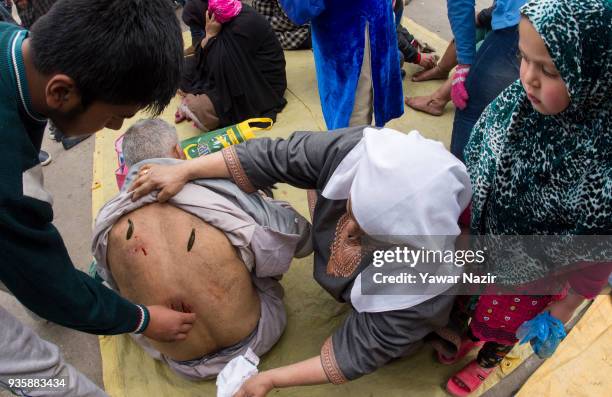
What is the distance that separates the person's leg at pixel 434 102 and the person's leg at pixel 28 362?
7.72 feet

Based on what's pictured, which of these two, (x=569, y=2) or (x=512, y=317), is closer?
(x=569, y=2)

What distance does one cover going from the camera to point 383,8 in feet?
5.65

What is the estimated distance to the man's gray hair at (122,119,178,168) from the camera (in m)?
1.35

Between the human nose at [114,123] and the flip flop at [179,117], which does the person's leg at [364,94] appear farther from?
the flip flop at [179,117]

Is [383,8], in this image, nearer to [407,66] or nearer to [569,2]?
[569,2]

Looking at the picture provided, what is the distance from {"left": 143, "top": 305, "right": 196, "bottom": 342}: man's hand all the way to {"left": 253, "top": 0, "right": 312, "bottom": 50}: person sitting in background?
2568 millimetres

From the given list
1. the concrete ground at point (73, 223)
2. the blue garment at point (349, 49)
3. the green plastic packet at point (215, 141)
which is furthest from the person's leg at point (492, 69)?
the concrete ground at point (73, 223)

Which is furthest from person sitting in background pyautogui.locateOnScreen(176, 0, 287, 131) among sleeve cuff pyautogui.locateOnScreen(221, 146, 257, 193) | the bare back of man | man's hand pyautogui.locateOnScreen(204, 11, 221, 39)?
the bare back of man

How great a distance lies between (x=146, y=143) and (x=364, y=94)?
3.41 ft

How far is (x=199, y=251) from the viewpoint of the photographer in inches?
47.9

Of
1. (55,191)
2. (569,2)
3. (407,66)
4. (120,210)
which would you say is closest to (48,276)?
(120,210)

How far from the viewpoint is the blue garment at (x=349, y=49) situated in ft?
5.57

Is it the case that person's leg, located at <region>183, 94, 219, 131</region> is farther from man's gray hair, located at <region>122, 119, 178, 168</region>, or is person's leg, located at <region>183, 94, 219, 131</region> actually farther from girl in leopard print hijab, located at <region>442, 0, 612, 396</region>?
girl in leopard print hijab, located at <region>442, 0, 612, 396</region>

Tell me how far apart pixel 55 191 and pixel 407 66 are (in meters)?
2.55
